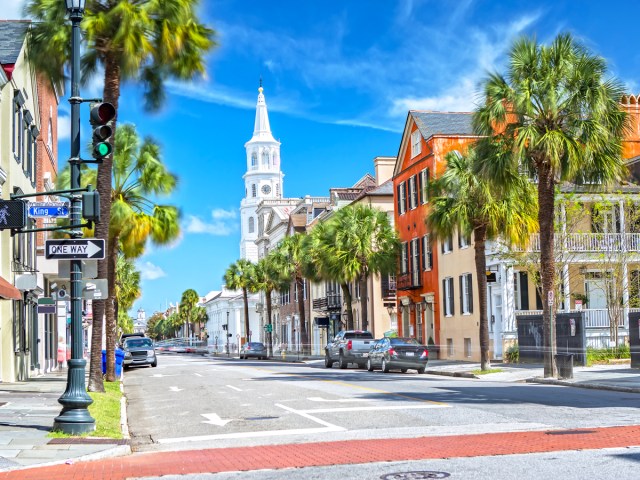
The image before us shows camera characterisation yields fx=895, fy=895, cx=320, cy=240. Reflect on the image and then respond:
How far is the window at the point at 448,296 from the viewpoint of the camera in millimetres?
46312

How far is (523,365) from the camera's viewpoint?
35.8 meters

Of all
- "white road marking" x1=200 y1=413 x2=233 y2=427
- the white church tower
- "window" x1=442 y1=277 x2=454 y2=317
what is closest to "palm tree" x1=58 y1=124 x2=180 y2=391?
"white road marking" x1=200 y1=413 x2=233 y2=427

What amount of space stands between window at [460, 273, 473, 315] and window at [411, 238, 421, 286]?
6.75 m

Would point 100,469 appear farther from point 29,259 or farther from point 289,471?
point 29,259

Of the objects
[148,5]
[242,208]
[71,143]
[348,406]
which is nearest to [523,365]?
[348,406]

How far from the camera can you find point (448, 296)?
4650cm

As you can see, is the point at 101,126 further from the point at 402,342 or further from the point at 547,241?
the point at 402,342

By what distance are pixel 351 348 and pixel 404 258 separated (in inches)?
569

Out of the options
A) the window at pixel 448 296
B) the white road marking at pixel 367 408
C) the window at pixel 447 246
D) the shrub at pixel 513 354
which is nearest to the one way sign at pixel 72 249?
the white road marking at pixel 367 408

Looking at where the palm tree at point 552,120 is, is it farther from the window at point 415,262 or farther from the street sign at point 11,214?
the window at point 415,262

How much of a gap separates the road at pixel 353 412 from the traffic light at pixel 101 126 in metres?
4.53

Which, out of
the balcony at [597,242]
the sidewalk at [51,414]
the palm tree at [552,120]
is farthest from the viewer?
the balcony at [597,242]

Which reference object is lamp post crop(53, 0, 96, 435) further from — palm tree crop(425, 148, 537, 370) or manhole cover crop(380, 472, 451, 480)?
palm tree crop(425, 148, 537, 370)

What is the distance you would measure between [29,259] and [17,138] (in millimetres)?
5674
